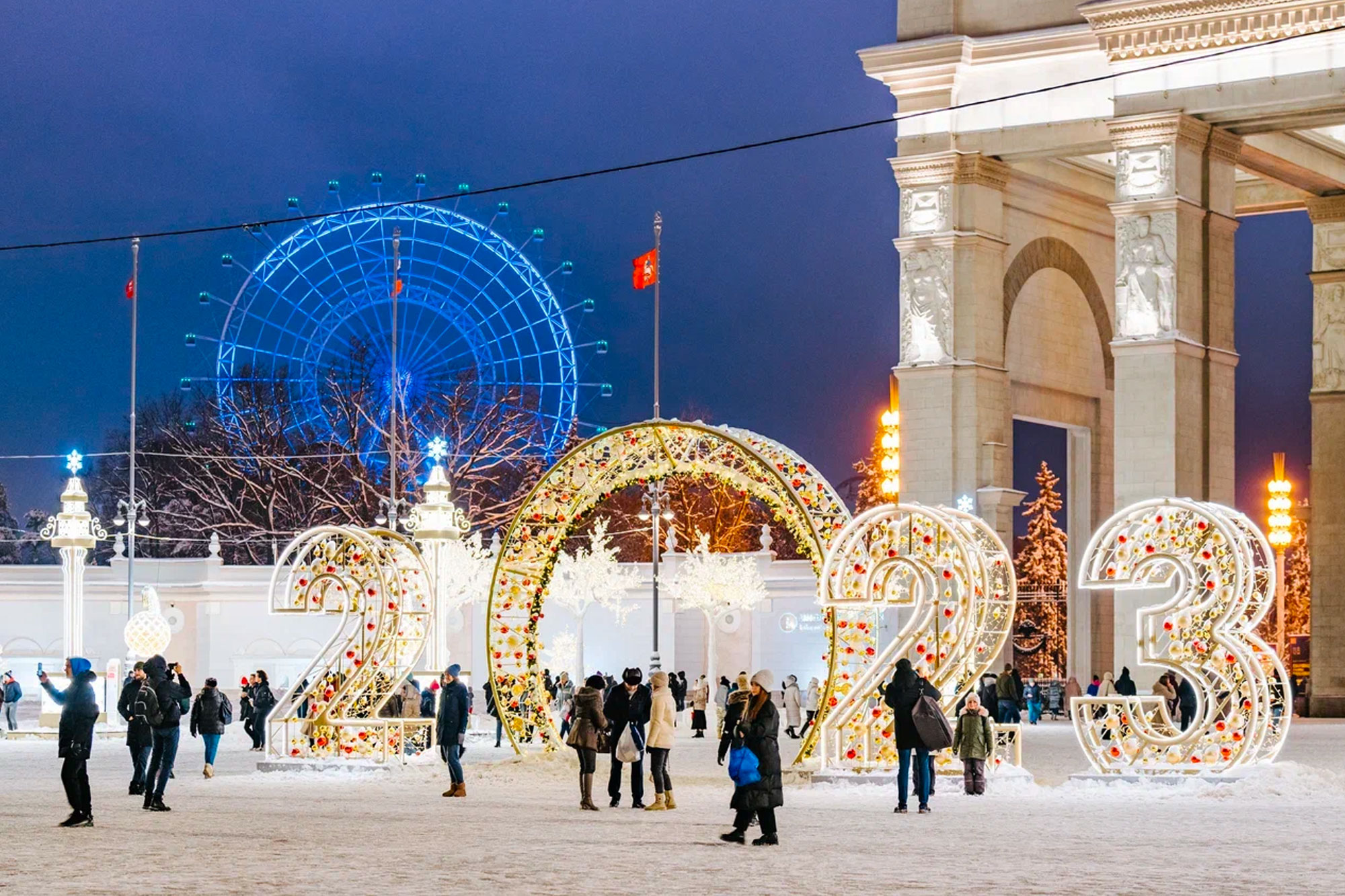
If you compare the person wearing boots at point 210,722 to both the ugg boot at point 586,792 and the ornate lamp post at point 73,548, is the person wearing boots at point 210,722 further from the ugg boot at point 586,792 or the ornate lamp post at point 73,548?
the ornate lamp post at point 73,548

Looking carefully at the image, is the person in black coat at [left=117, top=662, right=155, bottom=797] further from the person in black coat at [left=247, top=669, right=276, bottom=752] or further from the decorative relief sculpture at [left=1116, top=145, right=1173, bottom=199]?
the decorative relief sculpture at [left=1116, top=145, right=1173, bottom=199]

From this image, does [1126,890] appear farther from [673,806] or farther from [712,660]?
[712,660]

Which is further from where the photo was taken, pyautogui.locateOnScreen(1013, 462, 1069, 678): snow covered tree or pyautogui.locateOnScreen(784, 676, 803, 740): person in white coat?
pyautogui.locateOnScreen(1013, 462, 1069, 678): snow covered tree

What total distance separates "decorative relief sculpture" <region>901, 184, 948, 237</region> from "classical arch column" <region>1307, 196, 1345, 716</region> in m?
9.25

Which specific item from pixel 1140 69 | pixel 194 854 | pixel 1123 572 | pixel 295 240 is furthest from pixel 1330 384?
pixel 194 854

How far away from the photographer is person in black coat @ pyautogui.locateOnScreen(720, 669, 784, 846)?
1652 cm

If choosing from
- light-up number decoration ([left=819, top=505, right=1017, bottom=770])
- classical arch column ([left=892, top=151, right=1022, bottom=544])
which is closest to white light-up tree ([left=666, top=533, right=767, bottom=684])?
classical arch column ([left=892, top=151, right=1022, bottom=544])

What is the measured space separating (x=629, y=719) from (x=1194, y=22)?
18714mm

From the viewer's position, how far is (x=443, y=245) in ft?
A: 202

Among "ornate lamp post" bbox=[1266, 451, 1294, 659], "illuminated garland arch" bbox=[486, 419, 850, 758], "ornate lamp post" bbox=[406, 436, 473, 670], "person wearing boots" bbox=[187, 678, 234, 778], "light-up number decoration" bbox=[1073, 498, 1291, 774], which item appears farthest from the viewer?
"ornate lamp post" bbox=[1266, 451, 1294, 659]

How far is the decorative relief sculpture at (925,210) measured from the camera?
3856 centimetres

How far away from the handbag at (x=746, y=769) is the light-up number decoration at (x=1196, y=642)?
755 cm

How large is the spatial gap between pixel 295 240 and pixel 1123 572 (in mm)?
41418

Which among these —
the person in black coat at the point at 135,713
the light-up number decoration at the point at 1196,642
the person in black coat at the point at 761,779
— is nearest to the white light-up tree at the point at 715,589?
the light-up number decoration at the point at 1196,642
